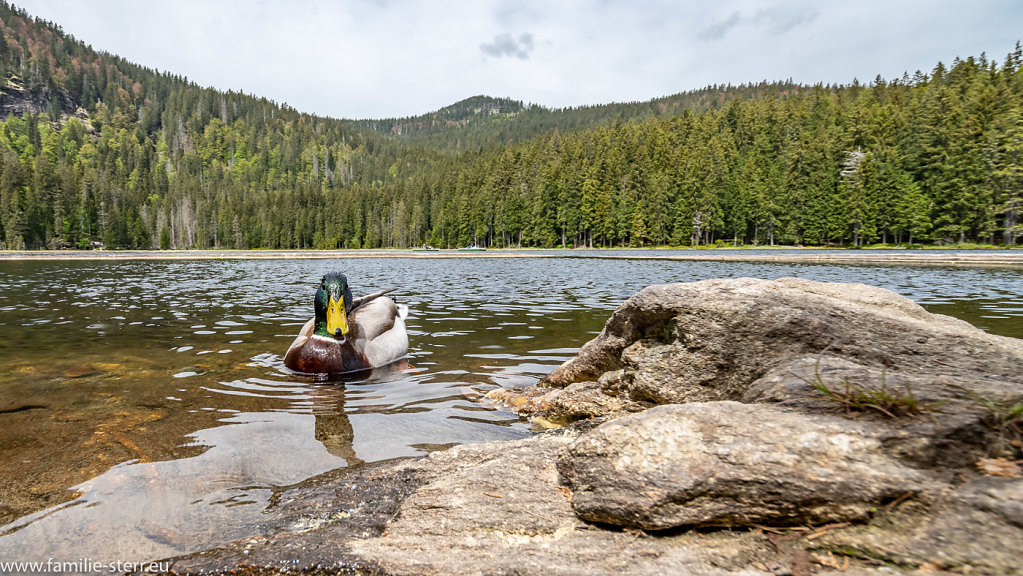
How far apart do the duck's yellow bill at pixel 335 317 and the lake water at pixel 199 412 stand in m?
0.93

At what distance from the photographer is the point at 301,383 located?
7801 millimetres

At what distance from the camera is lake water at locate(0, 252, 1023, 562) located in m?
3.56

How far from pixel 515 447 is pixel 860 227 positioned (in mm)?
90020

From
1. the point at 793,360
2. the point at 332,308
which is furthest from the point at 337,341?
the point at 793,360

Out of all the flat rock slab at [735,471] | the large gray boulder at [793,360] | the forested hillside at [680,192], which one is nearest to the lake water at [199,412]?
the large gray boulder at [793,360]

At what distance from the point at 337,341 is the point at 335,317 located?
43 centimetres

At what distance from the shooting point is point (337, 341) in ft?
27.6

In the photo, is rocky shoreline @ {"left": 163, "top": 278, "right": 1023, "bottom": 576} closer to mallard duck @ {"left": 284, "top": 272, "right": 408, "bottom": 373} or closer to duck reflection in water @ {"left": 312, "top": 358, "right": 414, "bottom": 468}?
duck reflection in water @ {"left": 312, "top": 358, "right": 414, "bottom": 468}

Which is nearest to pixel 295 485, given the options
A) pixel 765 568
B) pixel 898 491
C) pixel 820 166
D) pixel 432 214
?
pixel 765 568

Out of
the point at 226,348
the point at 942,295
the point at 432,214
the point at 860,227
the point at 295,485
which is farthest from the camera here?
the point at 432,214

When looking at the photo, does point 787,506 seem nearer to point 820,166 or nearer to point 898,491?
point 898,491

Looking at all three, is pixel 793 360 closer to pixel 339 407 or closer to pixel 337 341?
pixel 339 407

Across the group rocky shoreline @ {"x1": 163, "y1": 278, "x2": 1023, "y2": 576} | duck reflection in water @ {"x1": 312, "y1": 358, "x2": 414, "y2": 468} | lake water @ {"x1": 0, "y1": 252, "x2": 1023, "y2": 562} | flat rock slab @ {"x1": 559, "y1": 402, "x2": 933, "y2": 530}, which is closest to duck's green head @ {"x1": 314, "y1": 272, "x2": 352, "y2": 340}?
duck reflection in water @ {"x1": 312, "y1": 358, "x2": 414, "y2": 468}

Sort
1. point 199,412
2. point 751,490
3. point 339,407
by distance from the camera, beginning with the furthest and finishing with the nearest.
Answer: point 339,407, point 199,412, point 751,490
